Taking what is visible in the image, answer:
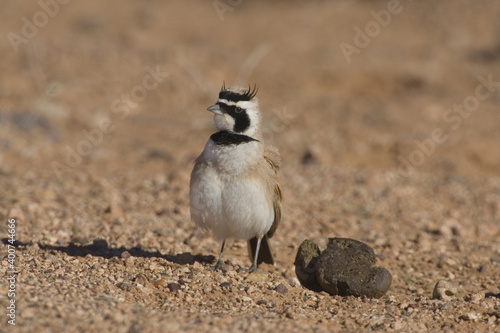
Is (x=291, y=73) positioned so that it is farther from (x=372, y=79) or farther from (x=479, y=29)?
(x=479, y=29)

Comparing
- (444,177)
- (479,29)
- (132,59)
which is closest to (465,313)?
(444,177)

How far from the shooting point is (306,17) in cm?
2028

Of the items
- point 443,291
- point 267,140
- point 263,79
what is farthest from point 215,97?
point 443,291

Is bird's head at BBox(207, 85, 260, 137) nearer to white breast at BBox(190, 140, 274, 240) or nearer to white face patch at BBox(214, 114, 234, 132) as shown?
white face patch at BBox(214, 114, 234, 132)

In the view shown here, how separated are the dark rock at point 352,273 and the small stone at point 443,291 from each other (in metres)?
0.45

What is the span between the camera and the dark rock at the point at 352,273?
5223mm

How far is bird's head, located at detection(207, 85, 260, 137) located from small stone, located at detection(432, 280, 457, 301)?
6.84 feet

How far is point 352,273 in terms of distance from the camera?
5273 mm

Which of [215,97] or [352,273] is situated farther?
[215,97]

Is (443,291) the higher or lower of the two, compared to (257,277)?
higher

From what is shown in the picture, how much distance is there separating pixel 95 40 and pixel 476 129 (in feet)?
31.8

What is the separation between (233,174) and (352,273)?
127 centimetres

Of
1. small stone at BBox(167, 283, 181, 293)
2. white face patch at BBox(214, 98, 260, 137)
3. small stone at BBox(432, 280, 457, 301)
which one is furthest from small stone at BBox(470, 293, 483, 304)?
small stone at BBox(167, 283, 181, 293)

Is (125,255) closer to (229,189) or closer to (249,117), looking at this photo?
(229,189)
